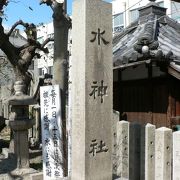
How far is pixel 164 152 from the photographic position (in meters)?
4.55

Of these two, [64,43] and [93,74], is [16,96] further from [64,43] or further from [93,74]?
[93,74]

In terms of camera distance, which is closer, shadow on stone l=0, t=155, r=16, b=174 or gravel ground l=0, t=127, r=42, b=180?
gravel ground l=0, t=127, r=42, b=180

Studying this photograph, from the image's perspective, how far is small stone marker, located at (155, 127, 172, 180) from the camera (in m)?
4.55

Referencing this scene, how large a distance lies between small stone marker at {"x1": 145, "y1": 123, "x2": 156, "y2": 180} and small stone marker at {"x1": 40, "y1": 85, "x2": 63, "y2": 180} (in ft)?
6.56

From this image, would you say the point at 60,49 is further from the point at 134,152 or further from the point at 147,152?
the point at 147,152

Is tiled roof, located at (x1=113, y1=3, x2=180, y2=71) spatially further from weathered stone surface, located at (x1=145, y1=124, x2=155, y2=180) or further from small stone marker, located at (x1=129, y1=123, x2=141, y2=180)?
weathered stone surface, located at (x1=145, y1=124, x2=155, y2=180)

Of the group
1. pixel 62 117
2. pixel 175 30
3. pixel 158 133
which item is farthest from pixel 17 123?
pixel 175 30

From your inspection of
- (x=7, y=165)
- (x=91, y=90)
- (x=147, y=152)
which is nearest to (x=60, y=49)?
(x=91, y=90)

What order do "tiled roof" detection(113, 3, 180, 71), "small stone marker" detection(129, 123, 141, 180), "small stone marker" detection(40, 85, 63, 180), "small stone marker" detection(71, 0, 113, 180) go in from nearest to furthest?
"small stone marker" detection(71, 0, 113, 180), "small stone marker" detection(129, 123, 141, 180), "small stone marker" detection(40, 85, 63, 180), "tiled roof" detection(113, 3, 180, 71)

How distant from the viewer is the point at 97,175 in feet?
16.0

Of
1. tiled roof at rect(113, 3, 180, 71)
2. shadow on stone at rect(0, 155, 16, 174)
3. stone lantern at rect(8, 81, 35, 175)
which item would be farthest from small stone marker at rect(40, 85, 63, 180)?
shadow on stone at rect(0, 155, 16, 174)

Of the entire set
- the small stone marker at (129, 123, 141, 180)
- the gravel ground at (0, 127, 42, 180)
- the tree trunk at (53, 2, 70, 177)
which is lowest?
the gravel ground at (0, 127, 42, 180)

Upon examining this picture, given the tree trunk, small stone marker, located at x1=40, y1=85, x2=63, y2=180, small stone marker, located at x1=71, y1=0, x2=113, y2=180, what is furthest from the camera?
the tree trunk

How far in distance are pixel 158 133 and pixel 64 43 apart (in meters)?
3.42
